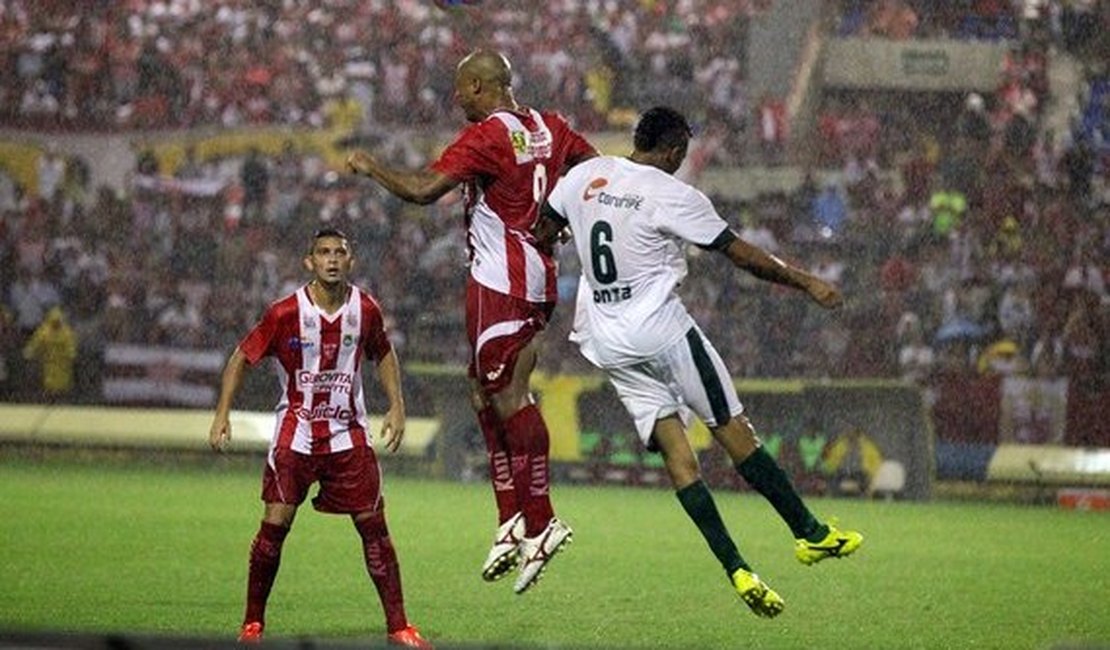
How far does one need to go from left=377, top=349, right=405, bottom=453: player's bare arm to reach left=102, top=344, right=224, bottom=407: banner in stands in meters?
14.1

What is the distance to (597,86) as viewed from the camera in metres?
28.1

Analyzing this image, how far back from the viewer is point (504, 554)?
32.9 feet

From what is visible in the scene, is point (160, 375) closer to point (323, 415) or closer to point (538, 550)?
point (323, 415)

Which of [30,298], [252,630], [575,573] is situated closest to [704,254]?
[30,298]

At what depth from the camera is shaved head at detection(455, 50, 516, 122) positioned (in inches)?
400

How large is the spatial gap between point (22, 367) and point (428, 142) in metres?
5.81

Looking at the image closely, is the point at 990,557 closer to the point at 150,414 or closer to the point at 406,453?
the point at 406,453

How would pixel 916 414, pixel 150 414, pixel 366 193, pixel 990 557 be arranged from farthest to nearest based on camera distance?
pixel 366 193
pixel 150 414
pixel 916 414
pixel 990 557

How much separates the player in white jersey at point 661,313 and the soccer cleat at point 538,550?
0.61 m

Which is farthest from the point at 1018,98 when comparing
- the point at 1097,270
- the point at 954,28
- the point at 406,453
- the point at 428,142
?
the point at 406,453

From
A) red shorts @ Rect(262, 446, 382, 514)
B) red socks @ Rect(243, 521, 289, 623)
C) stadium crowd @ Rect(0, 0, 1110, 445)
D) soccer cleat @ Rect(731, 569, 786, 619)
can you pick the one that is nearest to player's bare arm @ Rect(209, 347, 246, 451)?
red shorts @ Rect(262, 446, 382, 514)

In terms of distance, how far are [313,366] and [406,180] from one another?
1.03 meters

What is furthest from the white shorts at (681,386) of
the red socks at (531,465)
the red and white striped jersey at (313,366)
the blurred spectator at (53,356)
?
the blurred spectator at (53,356)

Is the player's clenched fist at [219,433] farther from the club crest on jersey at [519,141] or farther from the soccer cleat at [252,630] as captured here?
the club crest on jersey at [519,141]
